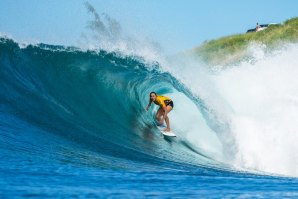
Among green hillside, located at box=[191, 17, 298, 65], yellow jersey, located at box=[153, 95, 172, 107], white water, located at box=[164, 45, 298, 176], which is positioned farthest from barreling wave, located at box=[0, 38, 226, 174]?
green hillside, located at box=[191, 17, 298, 65]

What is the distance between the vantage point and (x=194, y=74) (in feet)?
48.2

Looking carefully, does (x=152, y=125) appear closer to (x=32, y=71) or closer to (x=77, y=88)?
(x=77, y=88)

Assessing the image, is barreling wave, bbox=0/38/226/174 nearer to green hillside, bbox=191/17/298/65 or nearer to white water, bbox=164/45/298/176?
white water, bbox=164/45/298/176

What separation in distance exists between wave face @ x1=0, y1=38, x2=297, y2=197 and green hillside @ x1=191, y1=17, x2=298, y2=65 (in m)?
16.0

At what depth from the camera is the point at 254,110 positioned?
1295 cm

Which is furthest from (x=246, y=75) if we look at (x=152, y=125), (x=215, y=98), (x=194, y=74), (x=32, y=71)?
(x=32, y=71)

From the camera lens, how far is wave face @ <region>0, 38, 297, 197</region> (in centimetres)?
421

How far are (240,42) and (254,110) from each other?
24273mm

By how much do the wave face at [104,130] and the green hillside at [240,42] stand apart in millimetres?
16001

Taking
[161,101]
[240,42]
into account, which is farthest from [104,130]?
[240,42]

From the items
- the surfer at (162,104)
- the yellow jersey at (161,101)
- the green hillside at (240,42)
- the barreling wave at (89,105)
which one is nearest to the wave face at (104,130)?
the barreling wave at (89,105)

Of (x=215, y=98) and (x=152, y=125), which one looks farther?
(x=215, y=98)

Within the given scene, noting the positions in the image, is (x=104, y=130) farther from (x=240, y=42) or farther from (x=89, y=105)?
(x=240, y=42)

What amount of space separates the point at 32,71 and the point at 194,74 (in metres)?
5.61
